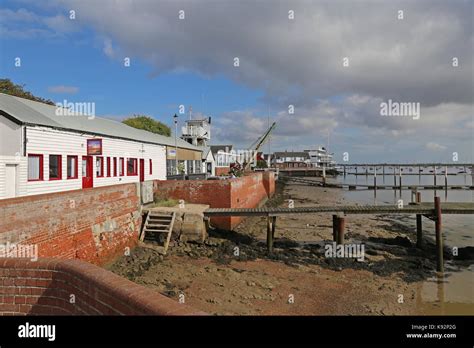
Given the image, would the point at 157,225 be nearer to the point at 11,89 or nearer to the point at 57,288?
the point at 57,288

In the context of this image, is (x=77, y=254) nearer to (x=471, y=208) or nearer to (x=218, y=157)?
(x=471, y=208)

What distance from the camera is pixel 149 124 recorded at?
58562mm

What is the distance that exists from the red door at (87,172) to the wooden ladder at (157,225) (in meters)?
3.50

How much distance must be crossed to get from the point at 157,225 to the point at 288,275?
252 inches

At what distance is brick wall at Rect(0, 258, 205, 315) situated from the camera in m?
3.73

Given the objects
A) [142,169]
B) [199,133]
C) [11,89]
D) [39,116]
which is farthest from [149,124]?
[39,116]

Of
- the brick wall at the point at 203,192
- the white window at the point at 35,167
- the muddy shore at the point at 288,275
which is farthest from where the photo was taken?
the brick wall at the point at 203,192

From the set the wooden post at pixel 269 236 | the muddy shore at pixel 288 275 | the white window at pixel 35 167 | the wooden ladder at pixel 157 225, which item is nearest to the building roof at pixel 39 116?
the white window at pixel 35 167

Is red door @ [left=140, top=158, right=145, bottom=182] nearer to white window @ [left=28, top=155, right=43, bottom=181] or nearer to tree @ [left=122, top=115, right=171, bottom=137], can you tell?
white window @ [left=28, top=155, right=43, bottom=181]

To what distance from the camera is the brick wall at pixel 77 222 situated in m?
8.13

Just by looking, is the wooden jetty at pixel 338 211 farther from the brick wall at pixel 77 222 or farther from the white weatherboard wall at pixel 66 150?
the white weatherboard wall at pixel 66 150

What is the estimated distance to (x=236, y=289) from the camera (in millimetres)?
10875
